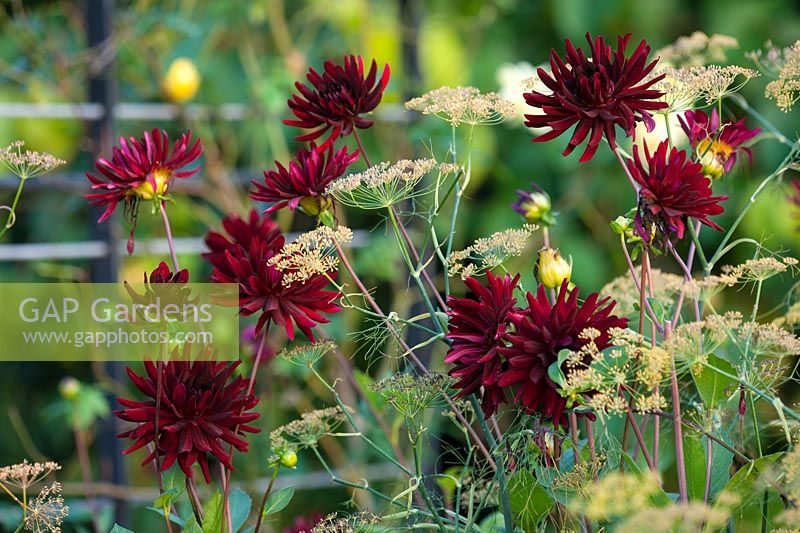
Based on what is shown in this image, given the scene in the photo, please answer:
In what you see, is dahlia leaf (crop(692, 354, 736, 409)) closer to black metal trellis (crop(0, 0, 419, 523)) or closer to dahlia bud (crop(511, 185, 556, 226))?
dahlia bud (crop(511, 185, 556, 226))

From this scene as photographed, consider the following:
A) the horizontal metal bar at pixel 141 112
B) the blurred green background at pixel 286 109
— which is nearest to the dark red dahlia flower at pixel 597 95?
the horizontal metal bar at pixel 141 112

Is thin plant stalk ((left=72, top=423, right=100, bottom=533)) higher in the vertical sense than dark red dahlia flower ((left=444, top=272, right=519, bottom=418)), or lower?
higher

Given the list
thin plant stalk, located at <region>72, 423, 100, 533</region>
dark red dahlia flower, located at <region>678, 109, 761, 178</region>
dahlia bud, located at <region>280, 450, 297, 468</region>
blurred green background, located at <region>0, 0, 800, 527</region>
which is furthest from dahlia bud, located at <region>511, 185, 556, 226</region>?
blurred green background, located at <region>0, 0, 800, 527</region>

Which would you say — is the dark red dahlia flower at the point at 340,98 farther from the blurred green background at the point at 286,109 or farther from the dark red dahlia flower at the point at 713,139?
the blurred green background at the point at 286,109

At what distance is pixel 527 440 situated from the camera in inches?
17.7

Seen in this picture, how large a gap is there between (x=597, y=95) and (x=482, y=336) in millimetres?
116

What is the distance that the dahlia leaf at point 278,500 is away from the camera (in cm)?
47

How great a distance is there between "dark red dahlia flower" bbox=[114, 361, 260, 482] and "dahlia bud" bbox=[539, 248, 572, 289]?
150 mm

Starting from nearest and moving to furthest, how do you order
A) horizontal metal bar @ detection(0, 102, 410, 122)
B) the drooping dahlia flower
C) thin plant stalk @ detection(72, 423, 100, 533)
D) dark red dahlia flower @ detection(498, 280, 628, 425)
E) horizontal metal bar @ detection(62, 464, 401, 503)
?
dark red dahlia flower @ detection(498, 280, 628, 425)
the drooping dahlia flower
thin plant stalk @ detection(72, 423, 100, 533)
horizontal metal bar @ detection(62, 464, 401, 503)
horizontal metal bar @ detection(0, 102, 410, 122)

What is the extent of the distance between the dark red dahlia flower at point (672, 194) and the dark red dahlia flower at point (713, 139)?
0.22 ft

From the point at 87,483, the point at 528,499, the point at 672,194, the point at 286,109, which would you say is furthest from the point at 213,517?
the point at 286,109

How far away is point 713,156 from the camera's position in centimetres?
50

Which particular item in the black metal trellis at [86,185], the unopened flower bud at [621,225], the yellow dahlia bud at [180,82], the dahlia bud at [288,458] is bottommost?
the dahlia bud at [288,458]

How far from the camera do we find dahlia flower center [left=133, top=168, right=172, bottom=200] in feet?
1.67
